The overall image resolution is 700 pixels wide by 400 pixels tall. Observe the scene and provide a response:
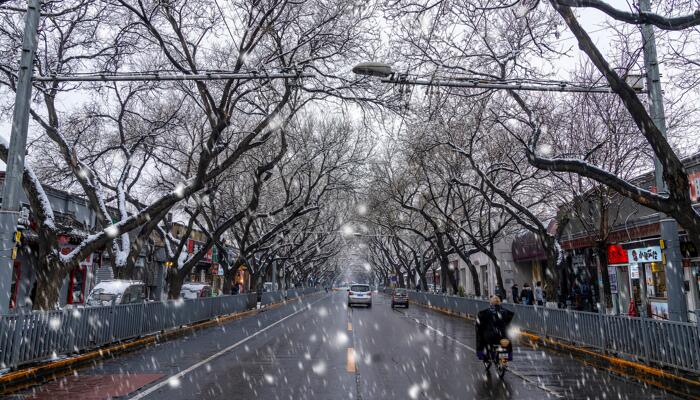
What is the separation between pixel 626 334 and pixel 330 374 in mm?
6764

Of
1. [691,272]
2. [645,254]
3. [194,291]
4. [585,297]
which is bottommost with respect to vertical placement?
[585,297]

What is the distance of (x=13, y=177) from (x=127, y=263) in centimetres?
1033

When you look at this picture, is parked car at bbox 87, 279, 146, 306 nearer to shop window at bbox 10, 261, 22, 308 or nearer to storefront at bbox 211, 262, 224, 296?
shop window at bbox 10, 261, 22, 308

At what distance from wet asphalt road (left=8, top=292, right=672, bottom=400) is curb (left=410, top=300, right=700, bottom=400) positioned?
0.38 m

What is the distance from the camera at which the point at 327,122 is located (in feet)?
83.7

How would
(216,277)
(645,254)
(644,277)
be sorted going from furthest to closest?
(216,277) < (644,277) < (645,254)

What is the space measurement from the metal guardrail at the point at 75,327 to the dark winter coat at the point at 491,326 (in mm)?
9006

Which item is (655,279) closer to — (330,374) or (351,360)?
(351,360)

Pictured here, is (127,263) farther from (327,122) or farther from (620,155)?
(620,155)

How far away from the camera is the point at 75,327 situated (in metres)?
11.3

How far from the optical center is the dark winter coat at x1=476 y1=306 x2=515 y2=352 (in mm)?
9758

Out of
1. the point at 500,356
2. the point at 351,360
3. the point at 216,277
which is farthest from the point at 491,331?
the point at 216,277

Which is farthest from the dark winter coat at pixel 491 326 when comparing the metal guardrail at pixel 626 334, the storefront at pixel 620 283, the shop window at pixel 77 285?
the shop window at pixel 77 285

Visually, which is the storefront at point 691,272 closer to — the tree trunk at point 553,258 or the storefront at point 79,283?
the tree trunk at point 553,258
